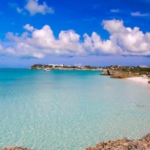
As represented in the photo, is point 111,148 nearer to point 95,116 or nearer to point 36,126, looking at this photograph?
point 36,126

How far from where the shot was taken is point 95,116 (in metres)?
20.0

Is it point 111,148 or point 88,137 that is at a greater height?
point 111,148

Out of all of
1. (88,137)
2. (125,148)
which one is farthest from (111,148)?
(88,137)

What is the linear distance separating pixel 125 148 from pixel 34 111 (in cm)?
1446

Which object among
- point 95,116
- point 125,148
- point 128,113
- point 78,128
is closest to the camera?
point 125,148

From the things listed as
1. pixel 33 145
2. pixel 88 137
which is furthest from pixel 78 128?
pixel 33 145

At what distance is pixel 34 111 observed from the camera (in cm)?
2172

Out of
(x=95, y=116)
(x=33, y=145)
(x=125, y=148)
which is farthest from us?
(x=95, y=116)

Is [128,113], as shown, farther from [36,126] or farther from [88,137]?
[36,126]

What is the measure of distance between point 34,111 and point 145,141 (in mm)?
13984

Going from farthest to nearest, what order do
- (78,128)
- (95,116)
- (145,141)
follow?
(95,116)
(78,128)
(145,141)

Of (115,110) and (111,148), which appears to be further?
(115,110)

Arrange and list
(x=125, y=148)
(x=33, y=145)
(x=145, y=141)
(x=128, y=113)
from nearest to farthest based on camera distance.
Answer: (x=125, y=148) < (x=145, y=141) < (x=33, y=145) < (x=128, y=113)

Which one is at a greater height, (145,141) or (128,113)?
(145,141)
